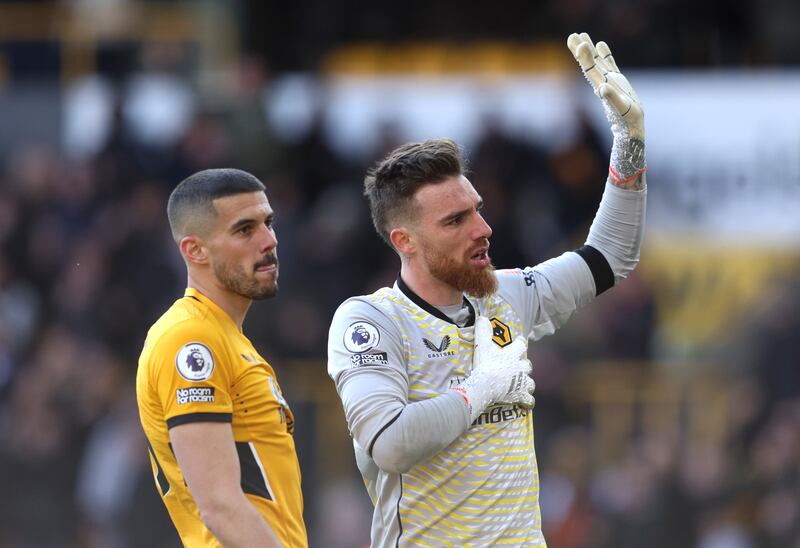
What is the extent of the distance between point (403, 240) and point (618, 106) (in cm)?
93

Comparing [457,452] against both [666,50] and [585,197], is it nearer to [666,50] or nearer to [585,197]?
[585,197]

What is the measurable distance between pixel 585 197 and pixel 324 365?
273 centimetres

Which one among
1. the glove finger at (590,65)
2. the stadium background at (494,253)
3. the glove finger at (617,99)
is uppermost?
the glove finger at (590,65)

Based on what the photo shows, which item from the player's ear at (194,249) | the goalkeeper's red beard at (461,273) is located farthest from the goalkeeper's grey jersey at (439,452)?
the player's ear at (194,249)

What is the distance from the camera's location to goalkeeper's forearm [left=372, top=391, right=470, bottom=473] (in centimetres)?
435

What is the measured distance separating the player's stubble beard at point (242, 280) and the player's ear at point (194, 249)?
60 mm

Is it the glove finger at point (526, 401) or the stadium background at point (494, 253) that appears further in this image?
the stadium background at point (494, 253)

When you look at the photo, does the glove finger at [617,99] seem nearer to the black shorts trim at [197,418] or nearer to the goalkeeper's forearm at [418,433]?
the goalkeeper's forearm at [418,433]

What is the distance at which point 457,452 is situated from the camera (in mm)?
4605

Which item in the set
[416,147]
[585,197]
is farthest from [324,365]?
[416,147]

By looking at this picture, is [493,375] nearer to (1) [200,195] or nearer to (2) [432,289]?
(2) [432,289]

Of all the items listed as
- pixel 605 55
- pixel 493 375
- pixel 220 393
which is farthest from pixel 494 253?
pixel 220 393

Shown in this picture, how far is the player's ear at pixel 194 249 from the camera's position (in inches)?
193

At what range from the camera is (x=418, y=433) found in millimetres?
4359
